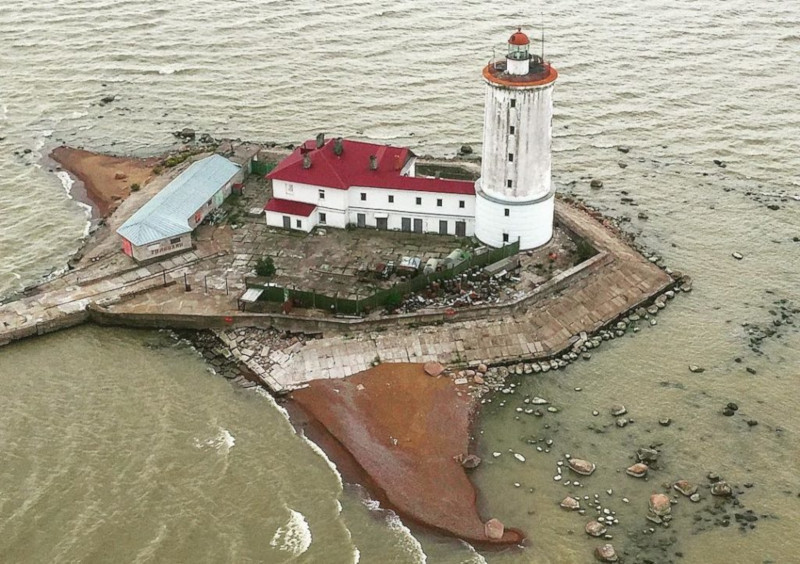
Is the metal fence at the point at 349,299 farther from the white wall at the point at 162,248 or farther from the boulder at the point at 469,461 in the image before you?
the boulder at the point at 469,461

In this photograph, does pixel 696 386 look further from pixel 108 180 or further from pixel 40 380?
pixel 108 180

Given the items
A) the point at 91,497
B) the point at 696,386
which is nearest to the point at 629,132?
the point at 696,386

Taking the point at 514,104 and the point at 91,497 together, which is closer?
the point at 91,497

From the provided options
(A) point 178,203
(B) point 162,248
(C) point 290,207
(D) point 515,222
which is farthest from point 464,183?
(B) point 162,248

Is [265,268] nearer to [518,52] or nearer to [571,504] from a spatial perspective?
[518,52]

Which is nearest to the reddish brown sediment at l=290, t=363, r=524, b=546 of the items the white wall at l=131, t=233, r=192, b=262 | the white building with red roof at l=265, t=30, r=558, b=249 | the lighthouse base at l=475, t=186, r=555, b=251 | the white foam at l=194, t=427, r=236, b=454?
the white foam at l=194, t=427, r=236, b=454

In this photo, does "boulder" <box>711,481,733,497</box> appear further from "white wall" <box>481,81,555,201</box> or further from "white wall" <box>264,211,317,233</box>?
"white wall" <box>264,211,317,233</box>

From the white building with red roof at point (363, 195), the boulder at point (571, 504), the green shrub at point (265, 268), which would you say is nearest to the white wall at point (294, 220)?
the white building with red roof at point (363, 195)
